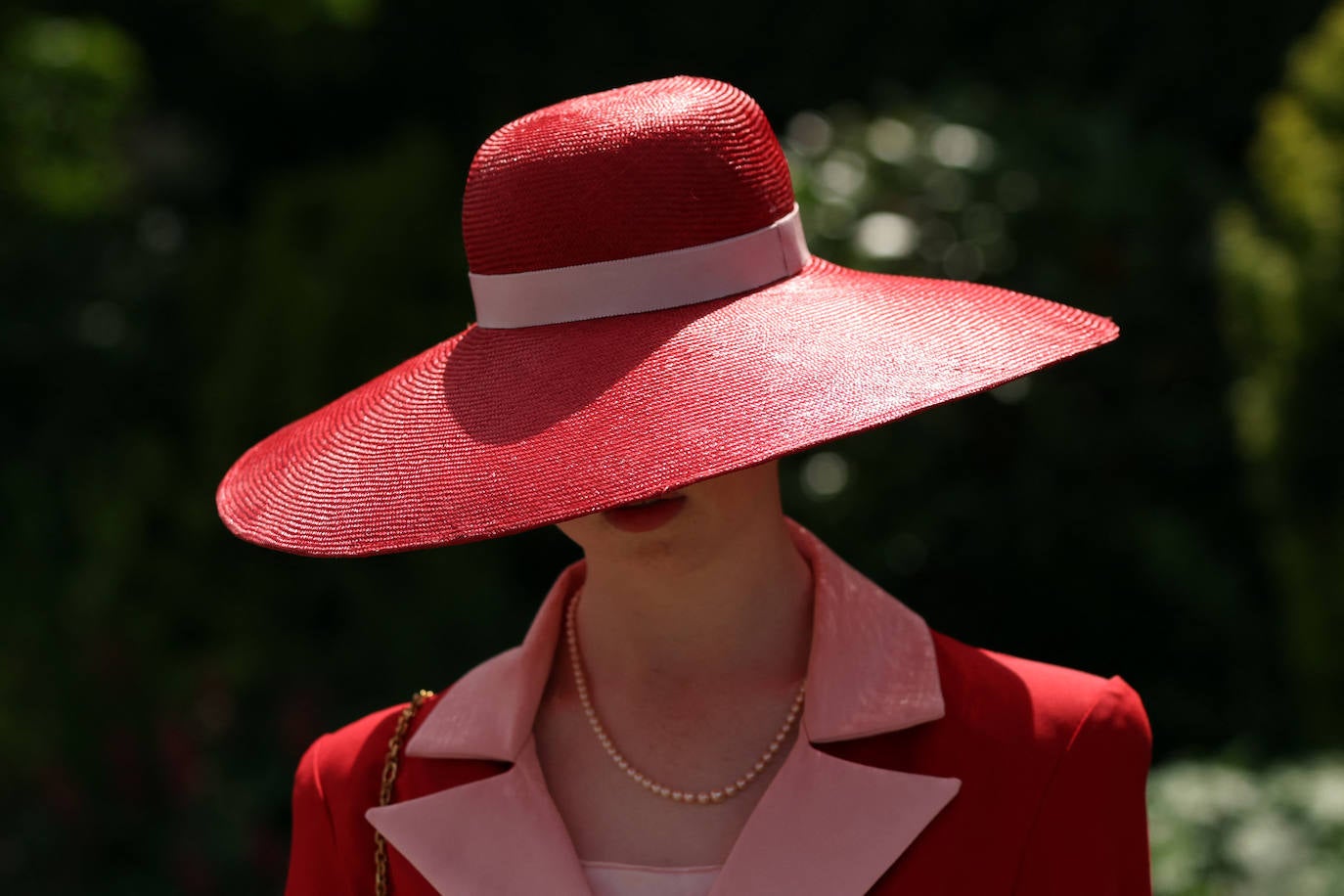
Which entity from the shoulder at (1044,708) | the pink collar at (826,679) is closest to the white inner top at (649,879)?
the pink collar at (826,679)

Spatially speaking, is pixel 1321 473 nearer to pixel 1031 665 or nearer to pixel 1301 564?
pixel 1301 564

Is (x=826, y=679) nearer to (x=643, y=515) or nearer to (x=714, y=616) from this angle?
(x=714, y=616)

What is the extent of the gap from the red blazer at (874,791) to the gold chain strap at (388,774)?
0.01m

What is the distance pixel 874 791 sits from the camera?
63.3 inches

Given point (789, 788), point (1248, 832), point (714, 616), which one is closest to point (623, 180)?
point (714, 616)

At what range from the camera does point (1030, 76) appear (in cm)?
549

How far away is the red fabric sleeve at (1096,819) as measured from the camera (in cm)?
160

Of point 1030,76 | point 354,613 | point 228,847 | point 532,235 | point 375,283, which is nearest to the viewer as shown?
point 532,235

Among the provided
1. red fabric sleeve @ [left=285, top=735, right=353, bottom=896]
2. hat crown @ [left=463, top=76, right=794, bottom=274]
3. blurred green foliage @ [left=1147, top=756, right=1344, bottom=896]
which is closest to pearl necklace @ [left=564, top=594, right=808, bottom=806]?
red fabric sleeve @ [left=285, top=735, right=353, bottom=896]

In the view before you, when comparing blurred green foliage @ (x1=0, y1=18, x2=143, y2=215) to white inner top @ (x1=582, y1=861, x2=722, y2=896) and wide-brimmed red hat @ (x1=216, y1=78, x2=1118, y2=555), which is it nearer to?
wide-brimmed red hat @ (x1=216, y1=78, x2=1118, y2=555)

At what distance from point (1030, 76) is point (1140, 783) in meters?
4.20

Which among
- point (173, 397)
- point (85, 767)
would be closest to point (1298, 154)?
point (85, 767)

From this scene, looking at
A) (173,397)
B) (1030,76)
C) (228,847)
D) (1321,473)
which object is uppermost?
(1030,76)

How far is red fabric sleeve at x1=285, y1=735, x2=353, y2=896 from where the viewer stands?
5.86 feet
